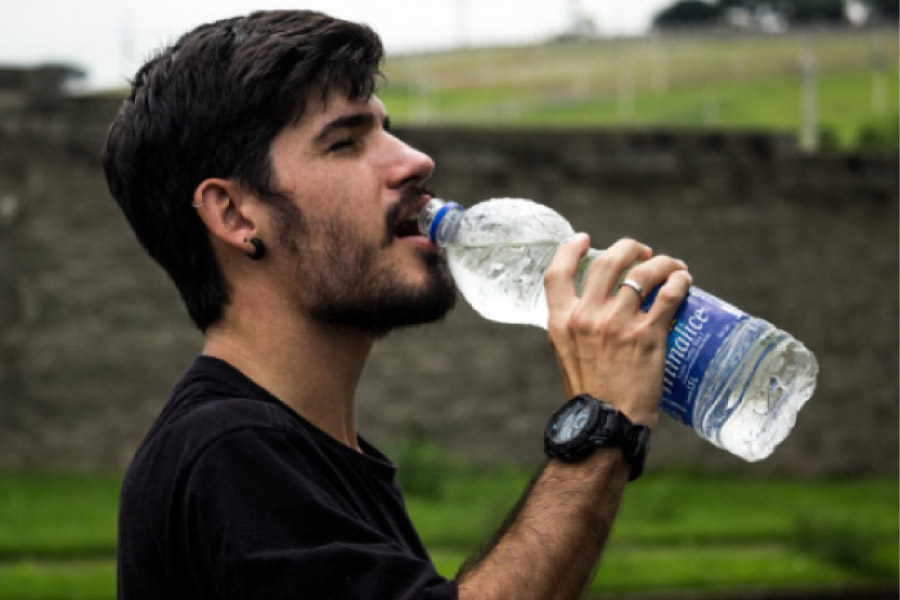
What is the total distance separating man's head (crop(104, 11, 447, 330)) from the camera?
94.6 inches

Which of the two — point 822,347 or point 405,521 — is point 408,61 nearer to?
point 822,347

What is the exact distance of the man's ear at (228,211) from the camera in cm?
243

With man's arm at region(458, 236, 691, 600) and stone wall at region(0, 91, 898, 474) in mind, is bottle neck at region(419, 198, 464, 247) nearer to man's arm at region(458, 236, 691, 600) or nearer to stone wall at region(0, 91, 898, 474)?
man's arm at region(458, 236, 691, 600)

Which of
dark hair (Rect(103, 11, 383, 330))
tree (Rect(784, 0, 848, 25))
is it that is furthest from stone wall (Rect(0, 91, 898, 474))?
tree (Rect(784, 0, 848, 25))

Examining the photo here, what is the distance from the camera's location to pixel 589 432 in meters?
2.22

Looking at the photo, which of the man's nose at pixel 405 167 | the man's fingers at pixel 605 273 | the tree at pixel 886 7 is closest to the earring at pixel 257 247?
the man's nose at pixel 405 167

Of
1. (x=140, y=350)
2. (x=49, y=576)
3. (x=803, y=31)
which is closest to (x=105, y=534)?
(x=49, y=576)

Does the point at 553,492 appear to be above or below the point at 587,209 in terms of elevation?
above

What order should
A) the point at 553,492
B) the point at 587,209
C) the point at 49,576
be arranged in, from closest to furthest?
the point at 553,492 → the point at 49,576 → the point at 587,209

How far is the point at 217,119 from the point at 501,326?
12406 mm

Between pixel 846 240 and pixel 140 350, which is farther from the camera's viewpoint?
pixel 846 240

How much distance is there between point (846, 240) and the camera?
1634 cm

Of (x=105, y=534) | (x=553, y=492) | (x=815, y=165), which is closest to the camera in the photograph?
(x=553, y=492)

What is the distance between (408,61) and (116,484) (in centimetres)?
4060
